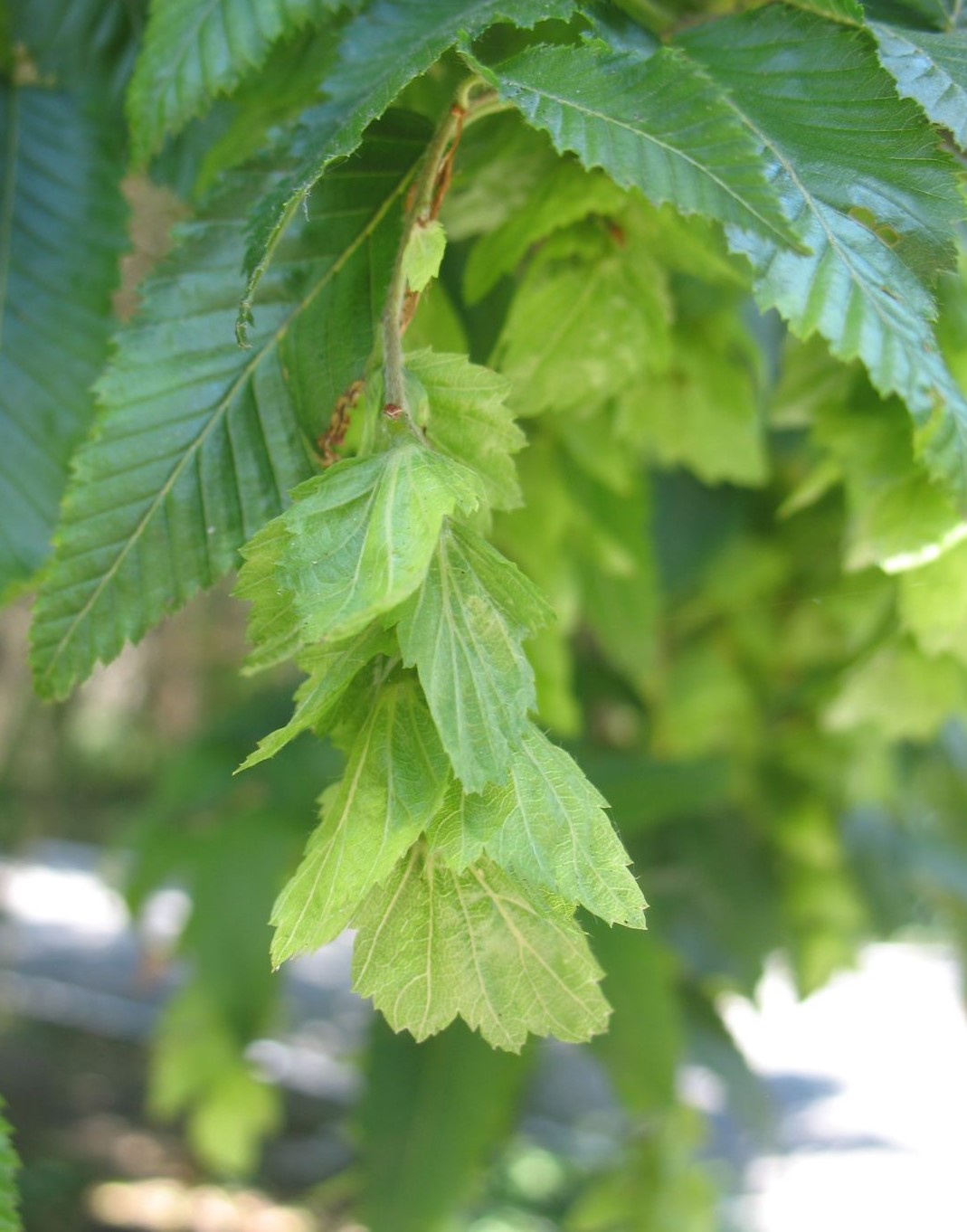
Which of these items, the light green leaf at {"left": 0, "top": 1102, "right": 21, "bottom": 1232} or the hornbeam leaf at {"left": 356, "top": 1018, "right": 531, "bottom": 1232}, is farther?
the hornbeam leaf at {"left": 356, "top": 1018, "right": 531, "bottom": 1232}

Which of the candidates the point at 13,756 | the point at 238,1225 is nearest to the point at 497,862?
the point at 13,756

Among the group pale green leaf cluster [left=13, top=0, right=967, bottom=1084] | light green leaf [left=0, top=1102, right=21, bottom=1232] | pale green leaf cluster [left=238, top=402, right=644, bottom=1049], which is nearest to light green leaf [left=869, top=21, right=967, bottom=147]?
pale green leaf cluster [left=13, top=0, right=967, bottom=1084]

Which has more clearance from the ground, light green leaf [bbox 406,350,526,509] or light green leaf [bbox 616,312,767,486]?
light green leaf [bbox 406,350,526,509]

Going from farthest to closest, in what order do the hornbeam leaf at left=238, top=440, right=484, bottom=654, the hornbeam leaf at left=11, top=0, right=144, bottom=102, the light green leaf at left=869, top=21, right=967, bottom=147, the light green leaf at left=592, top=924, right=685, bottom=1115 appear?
1. the light green leaf at left=592, top=924, right=685, bottom=1115
2. the hornbeam leaf at left=11, top=0, right=144, bottom=102
3. the light green leaf at left=869, top=21, right=967, bottom=147
4. the hornbeam leaf at left=238, top=440, right=484, bottom=654

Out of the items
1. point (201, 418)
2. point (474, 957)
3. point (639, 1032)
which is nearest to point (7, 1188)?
point (474, 957)

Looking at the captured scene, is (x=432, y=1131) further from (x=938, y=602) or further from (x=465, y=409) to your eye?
(x=465, y=409)

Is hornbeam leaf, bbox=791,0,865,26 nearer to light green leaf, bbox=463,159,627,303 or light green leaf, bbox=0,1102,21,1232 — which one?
light green leaf, bbox=463,159,627,303
